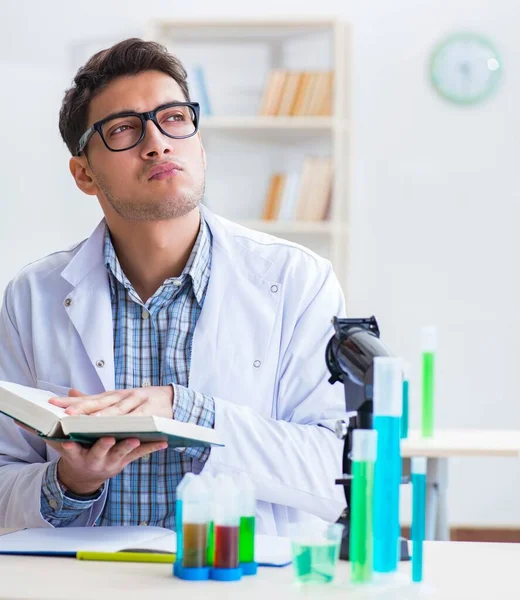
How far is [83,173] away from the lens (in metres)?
2.08

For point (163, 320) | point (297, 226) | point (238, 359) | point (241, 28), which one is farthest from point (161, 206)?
point (241, 28)

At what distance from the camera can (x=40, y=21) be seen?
478cm

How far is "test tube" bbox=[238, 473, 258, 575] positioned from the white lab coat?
1.39ft

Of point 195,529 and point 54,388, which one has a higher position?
point 54,388

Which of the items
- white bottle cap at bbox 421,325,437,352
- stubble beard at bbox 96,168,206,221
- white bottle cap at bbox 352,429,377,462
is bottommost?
white bottle cap at bbox 352,429,377,462

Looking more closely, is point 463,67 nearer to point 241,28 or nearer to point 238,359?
point 241,28

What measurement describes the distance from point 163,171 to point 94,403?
580mm

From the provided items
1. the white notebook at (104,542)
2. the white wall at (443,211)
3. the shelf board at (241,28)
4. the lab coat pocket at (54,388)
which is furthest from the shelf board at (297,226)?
the white notebook at (104,542)

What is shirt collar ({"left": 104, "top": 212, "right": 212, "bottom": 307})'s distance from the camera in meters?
1.88

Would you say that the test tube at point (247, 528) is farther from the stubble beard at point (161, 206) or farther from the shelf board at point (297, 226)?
the shelf board at point (297, 226)

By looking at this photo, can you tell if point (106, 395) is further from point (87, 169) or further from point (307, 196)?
point (307, 196)

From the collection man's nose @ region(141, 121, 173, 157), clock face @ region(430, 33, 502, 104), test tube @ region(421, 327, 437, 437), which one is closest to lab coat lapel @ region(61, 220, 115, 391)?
man's nose @ region(141, 121, 173, 157)

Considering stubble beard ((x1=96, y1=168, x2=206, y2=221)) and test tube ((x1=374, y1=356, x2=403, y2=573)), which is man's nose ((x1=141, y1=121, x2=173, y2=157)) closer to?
stubble beard ((x1=96, y1=168, x2=206, y2=221))

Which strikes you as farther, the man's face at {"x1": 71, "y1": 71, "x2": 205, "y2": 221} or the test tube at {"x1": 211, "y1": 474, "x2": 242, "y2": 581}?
the man's face at {"x1": 71, "y1": 71, "x2": 205, "y2": 221}
